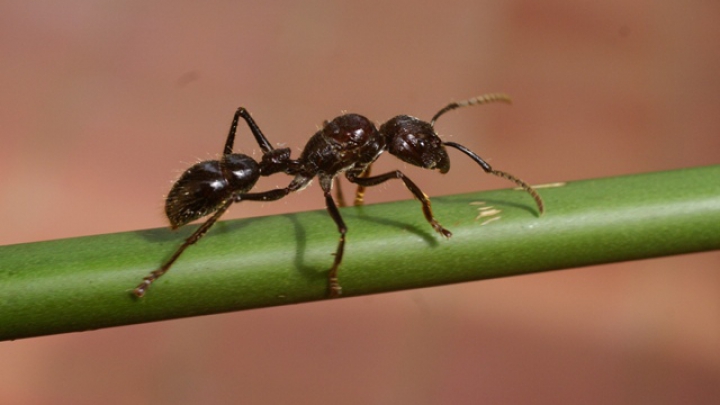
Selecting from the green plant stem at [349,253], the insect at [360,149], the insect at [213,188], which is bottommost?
the green plant stem at [349,253]

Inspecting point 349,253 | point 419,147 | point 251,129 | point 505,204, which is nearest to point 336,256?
point 349,253

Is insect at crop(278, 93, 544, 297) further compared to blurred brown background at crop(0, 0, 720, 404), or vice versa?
blurred brown background at crop(0, 0, 720, 404)

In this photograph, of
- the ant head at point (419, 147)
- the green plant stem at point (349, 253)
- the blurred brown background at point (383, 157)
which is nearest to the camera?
the green plant stem at point (349, 253)

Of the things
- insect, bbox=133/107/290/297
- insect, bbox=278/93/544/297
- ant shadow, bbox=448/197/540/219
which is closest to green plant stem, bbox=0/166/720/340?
ant shadow, bbox=448/197/540/219

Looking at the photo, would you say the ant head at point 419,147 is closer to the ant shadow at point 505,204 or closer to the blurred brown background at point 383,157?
the ant shadow at point 505,204

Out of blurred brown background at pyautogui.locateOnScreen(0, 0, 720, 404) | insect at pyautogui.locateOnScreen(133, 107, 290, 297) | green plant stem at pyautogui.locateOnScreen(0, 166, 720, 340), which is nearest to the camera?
green plant stem at pyautogui.locateOnScreen(0, 166, 720, 340)

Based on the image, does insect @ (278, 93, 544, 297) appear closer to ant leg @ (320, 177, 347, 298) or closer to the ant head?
the ant head

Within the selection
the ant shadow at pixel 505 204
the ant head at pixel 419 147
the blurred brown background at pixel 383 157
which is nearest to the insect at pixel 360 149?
the ant head at pixel 419 147

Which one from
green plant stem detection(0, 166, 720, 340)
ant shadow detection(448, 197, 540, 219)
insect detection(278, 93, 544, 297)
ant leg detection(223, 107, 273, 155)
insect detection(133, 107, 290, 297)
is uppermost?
ant leg detection(223, 107, 273, 155)
